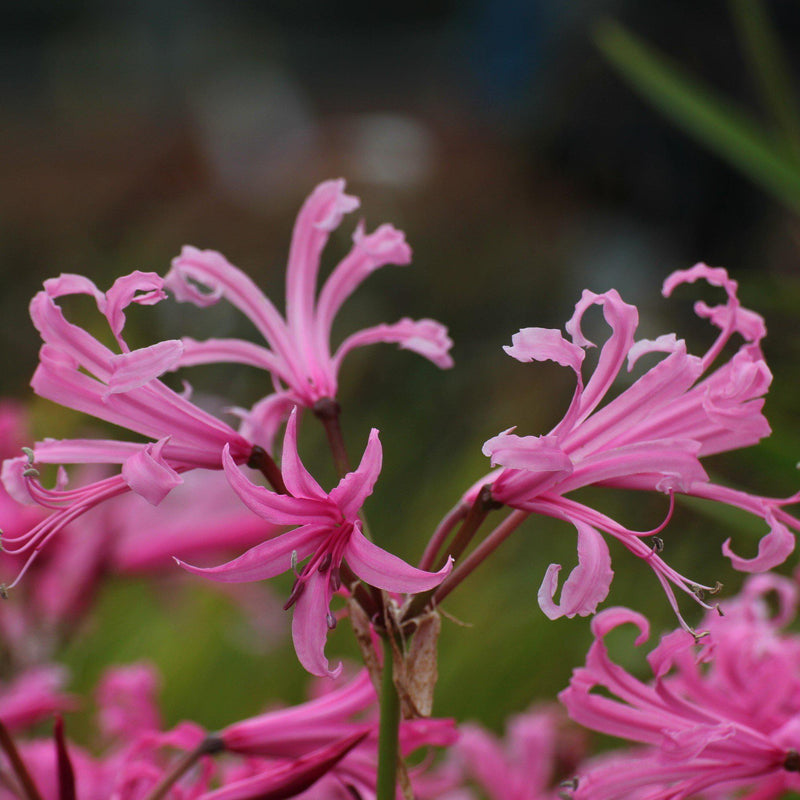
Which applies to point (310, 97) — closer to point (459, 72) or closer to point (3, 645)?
point (459, 72)

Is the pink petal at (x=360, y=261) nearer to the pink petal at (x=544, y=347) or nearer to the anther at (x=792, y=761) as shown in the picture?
the pink petal at (x=544, y=347)

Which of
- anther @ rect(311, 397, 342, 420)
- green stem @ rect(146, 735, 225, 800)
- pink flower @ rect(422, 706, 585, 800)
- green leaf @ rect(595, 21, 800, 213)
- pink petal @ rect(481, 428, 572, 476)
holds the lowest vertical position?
pink flower @ rect(422, 706, 585, 800)

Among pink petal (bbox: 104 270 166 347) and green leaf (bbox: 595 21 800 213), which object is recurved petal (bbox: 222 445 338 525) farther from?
green leaf (bbox: 595 21 800 213)

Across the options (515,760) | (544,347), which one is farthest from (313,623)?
(515,760)

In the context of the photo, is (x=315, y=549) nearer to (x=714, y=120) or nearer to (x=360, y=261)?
(x=360, y=261)

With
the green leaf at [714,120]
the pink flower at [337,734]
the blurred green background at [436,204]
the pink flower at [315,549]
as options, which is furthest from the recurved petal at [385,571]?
the green leaf at [714,120]

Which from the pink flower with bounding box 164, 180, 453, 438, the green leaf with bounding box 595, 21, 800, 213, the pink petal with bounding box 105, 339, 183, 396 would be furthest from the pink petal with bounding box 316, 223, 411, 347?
the green leaf with bounding box 595, 21, 800, 213

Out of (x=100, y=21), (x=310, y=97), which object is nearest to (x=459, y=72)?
(x=310, y=97)
